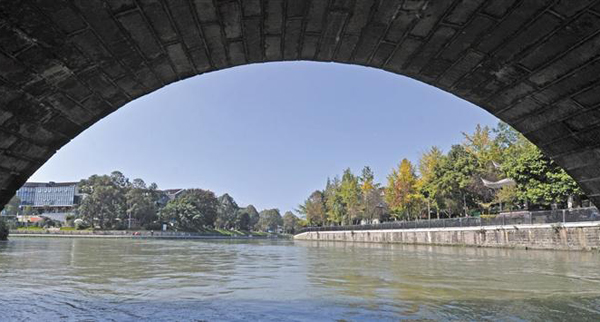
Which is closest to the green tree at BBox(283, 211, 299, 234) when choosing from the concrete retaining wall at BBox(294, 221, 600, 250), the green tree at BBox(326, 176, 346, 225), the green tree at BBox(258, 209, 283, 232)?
the green tree at BBox(258, 209, 283, 232)

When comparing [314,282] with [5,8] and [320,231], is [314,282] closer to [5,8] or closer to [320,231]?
[5,8]

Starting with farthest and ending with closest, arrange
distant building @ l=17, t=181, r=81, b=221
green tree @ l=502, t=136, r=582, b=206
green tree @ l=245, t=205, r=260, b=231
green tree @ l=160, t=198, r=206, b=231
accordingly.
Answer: green tree @ l=245, t=205, r=260, b=231
distant building @ l=17, t=181, r=81, b=221
green tree @ l=160, t=198, r=206, b=231
green tree @ l=502, t=136, r=582, b=206

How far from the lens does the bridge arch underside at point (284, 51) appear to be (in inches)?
103

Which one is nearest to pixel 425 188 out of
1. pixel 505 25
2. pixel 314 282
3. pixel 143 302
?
pixel 314 282

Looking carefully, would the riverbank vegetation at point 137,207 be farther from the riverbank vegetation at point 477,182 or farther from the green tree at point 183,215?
the riverbank vegetation at point 477,182

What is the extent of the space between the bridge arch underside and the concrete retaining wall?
21.7 metres

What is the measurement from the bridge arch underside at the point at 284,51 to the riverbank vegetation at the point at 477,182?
18820 millimetres

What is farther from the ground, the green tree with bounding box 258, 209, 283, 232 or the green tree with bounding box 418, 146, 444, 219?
the green tree with bounding box 418, 146, 444, 219

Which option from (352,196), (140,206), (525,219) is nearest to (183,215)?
(140,206)

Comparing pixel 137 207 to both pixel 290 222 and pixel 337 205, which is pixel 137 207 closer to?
pixel 337 205

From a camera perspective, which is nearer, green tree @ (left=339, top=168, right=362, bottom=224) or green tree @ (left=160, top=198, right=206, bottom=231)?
Result: green tree @ (left=339, top=168, right=362, bottom=224)

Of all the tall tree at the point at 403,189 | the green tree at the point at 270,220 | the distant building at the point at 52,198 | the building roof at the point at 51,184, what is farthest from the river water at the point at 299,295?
the green tree at the point at 270,220

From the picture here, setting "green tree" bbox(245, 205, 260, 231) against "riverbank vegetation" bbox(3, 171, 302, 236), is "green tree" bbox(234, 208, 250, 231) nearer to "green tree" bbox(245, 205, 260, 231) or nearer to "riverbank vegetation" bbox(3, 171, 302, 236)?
"riverbank vegetation" bbox(3, 171, 302, 236)

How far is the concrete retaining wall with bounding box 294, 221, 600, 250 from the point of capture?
71.2 feet
